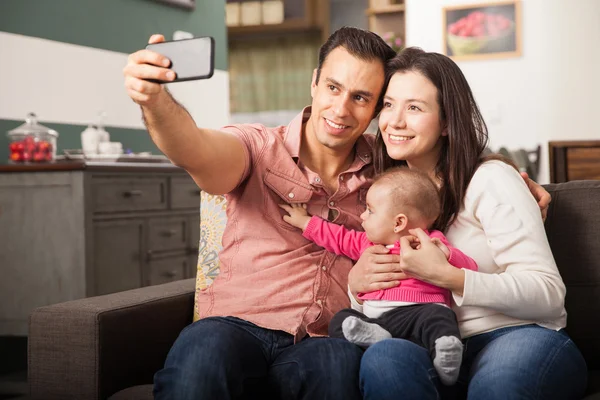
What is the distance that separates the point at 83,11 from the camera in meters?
4.14

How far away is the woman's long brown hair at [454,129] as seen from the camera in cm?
179

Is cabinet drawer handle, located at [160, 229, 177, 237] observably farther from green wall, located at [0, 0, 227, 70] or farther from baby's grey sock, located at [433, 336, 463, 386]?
baby's grey sock, located at [433, 336, 463, 386]

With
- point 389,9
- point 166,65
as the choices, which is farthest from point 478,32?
point 166,65

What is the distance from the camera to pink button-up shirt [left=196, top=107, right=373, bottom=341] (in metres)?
1.81

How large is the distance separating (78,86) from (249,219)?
2576mm

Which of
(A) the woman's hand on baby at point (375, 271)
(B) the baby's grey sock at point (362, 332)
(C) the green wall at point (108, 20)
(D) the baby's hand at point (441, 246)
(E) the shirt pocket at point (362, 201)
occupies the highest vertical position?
(C) the green wall at point (108, 20)

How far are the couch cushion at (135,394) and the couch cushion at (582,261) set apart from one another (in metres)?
1.07

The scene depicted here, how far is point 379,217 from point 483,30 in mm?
5046

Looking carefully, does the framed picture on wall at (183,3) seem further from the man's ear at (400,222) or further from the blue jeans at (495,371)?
the blue jeans at (495,371)

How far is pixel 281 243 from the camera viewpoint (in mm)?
1857

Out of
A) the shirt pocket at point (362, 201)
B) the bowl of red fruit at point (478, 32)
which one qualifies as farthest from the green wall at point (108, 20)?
the shirt pocket at point (362, 201)

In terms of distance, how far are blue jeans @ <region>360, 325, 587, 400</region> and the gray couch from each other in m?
0.14

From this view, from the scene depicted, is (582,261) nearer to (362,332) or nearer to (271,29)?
(362,332)

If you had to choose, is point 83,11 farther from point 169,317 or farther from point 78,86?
point 169,317
